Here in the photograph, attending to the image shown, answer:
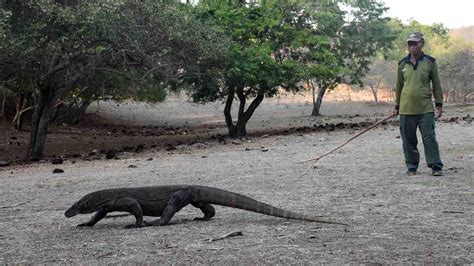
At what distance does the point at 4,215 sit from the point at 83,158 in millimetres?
8846

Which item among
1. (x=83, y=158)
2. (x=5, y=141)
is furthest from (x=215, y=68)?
(x=5, y=141)

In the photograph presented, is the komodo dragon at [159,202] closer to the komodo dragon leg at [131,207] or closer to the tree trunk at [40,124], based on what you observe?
the komodo dragon leg at [131,207]

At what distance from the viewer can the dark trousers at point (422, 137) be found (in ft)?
28.0

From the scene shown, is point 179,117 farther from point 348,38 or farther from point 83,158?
point 83,158

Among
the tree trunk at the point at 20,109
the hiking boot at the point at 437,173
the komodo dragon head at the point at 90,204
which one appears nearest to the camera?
the komodo dragon head at the point at 90,204

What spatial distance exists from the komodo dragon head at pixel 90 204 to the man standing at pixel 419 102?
492 centimetres

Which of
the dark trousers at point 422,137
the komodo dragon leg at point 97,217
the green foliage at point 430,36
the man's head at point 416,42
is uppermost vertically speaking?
the green foliage at point 430,36

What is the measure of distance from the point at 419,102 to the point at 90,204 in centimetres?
520

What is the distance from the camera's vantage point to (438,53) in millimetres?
49062

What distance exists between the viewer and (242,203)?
555 cm

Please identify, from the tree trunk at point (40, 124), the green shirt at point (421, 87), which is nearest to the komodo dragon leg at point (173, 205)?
the green shirt at point (421, 87)

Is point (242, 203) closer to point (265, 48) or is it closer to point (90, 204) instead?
point (90, 204)

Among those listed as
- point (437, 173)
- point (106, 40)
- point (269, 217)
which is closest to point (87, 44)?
point (106, 40)

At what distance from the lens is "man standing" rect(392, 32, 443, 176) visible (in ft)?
28.0
